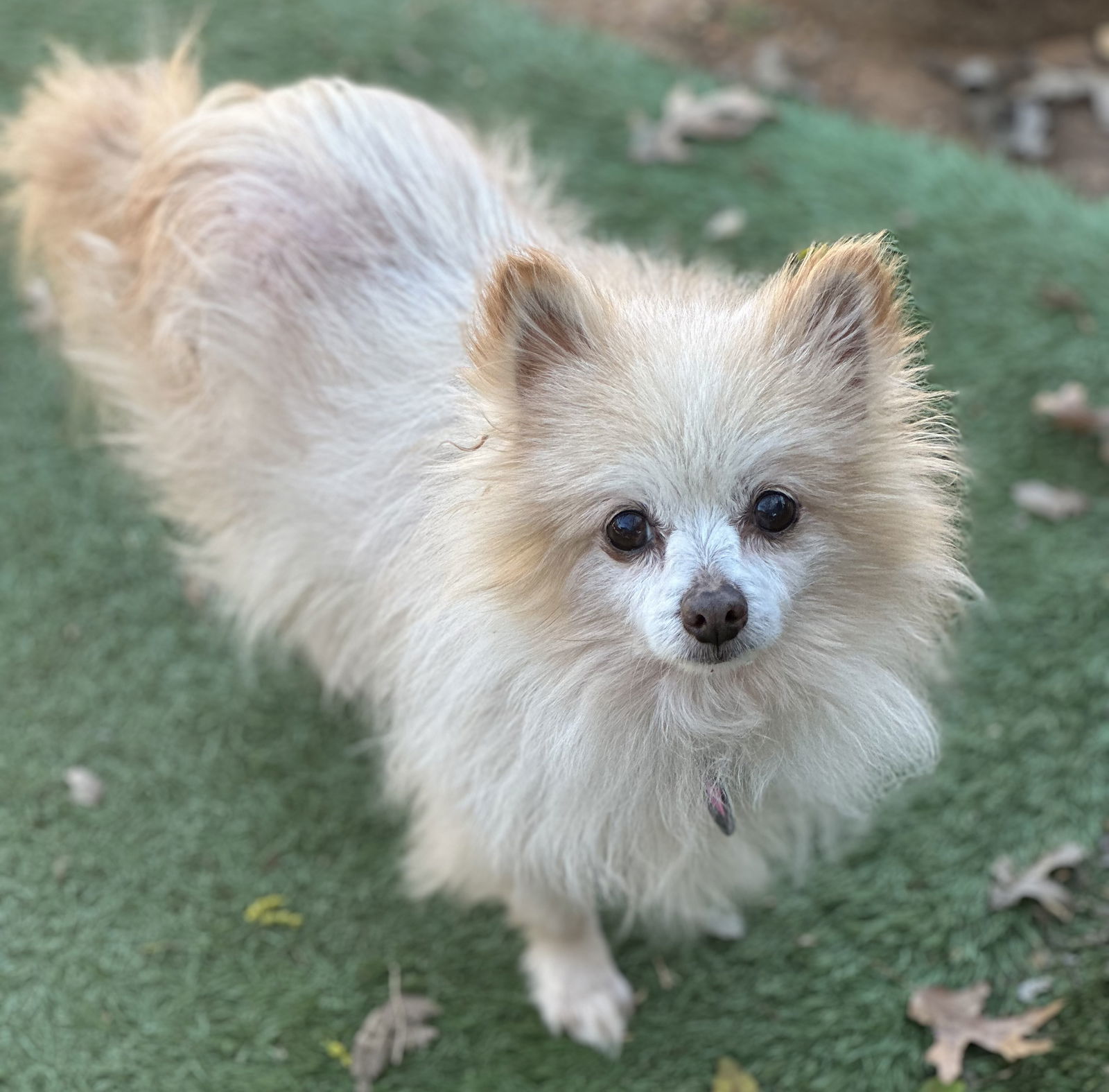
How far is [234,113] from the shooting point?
2438mm

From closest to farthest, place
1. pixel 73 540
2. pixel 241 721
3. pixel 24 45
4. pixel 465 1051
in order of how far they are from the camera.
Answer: pixel 465 1051 < pixel 241 721 < pixel 73 540 < pixel 24 45

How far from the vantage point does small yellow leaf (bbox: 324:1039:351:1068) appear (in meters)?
2.36

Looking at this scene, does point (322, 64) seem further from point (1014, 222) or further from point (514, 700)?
point (514, 700)

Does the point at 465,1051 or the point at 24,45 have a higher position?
the point at 24,45

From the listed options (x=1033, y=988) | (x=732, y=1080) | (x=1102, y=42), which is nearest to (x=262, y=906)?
(x=732, y=1080)

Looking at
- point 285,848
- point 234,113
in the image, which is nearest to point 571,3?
point 234,113

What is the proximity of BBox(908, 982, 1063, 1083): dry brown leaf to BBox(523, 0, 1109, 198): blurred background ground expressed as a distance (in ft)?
11.4

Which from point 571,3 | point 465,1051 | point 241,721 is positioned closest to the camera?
point 465,1051

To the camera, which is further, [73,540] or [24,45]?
[24,45]

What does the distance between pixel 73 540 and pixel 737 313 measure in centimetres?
224

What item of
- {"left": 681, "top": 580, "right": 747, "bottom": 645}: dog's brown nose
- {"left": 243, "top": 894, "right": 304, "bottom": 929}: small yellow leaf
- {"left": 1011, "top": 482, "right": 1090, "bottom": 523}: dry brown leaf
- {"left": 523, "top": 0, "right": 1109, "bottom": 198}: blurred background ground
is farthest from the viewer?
{"left": 523, "top": 0, "right": 1109, "bottom": 198}: blurred background ground

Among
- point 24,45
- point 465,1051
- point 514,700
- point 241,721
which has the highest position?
point 24,45

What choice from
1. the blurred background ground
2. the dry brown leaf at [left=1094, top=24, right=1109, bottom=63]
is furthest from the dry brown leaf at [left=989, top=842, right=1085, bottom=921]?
the dry brown leaf at [left=1094, top=24, right=1109, bottom=63]

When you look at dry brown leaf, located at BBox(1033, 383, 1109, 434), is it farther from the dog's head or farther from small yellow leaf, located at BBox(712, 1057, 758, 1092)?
small yellow leaf, located at BBox(712, 1057, 758, 1092)
